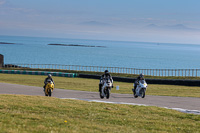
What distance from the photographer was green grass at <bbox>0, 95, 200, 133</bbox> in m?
9.99

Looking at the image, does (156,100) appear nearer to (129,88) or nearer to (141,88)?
(141,88)

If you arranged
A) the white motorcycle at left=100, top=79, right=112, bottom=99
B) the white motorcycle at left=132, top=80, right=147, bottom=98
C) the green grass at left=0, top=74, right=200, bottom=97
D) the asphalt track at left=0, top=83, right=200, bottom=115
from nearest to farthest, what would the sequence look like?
1. the asphalt track at left=0, top=83, right=200, bottom=115
2. the white motorcycle at left=100, top=79, right=112, bottom=99
3. the white motorcycle at left=132, top=80, right=147, bottom=98
4. the green grass at left=0, top=74, right=200, bottom=97

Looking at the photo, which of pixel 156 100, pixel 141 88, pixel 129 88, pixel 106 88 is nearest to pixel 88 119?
pixel 106 88

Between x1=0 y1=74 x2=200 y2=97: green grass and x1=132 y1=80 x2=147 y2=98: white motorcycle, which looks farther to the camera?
x1=0 y1=74 x2=200 y2=97: green grass

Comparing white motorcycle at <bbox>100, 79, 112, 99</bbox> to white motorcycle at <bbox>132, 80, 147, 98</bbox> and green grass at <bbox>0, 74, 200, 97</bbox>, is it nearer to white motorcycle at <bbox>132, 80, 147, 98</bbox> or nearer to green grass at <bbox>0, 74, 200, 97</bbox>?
white motorcycle at <bbox>132, 80, 147, 98</bbox>

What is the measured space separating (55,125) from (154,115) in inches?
192

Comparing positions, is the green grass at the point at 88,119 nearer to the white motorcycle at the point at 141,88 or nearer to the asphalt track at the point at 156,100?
the asphalt track at the point at 156,100

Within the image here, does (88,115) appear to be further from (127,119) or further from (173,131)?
(173,131)

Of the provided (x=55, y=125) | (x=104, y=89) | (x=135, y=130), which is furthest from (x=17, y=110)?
(x=104, y=89)

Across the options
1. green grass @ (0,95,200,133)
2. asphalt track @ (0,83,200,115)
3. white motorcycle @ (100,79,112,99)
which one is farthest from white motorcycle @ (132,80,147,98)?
green grass @ (0,95,200,133)

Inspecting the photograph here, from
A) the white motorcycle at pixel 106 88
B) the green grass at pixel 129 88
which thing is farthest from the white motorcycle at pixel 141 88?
the green grass at pixel 129 88

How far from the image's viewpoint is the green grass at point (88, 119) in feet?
32.8

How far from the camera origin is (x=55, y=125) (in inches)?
407

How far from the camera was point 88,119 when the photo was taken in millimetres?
12039
